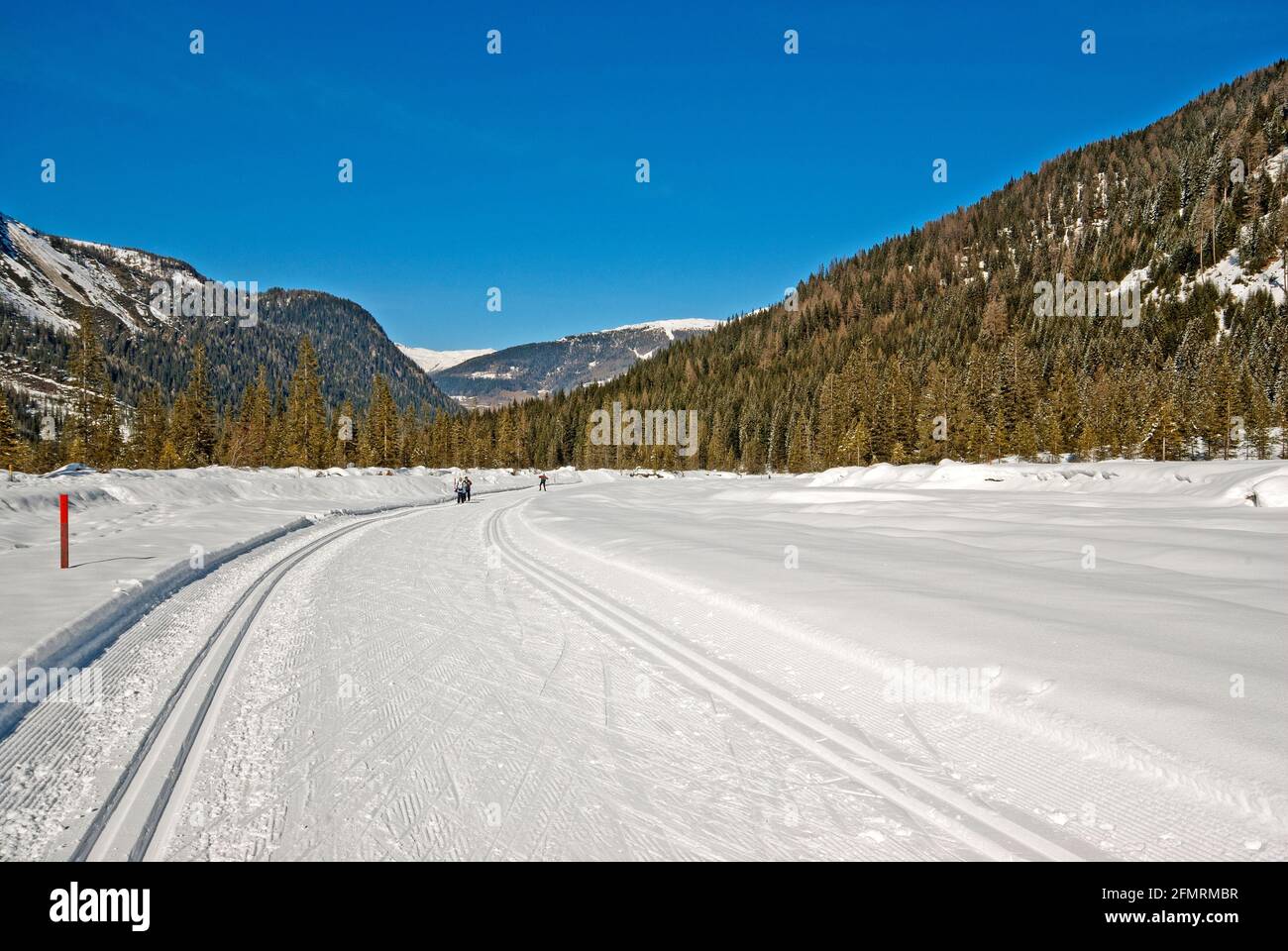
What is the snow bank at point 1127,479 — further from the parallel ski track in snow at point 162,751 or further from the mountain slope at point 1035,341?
the mountain slope at point 1035,341

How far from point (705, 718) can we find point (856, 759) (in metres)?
1.08

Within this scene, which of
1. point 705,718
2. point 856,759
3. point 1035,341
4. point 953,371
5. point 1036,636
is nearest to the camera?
point 856,759

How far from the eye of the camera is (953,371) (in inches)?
3366

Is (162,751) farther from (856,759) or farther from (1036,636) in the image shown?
(1036,636)

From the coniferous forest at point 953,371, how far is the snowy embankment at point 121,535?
113ft

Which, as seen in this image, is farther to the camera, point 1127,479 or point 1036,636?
point 1127,479

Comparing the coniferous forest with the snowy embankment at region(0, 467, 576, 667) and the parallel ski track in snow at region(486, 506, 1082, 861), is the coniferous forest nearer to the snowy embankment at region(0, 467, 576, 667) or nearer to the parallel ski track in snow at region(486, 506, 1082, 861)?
the snowy embankment at region(0, 467, 576, 667)

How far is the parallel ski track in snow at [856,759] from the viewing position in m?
2.98

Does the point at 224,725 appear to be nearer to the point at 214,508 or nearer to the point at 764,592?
the point at 764,592

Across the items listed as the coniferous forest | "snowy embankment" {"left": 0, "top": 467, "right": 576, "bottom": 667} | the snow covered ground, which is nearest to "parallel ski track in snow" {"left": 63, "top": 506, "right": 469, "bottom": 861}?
the snow covered ground

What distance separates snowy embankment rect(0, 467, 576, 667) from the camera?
6.87 metres

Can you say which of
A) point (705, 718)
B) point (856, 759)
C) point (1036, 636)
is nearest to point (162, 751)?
point (705, 718)

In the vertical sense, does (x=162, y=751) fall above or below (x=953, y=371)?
below

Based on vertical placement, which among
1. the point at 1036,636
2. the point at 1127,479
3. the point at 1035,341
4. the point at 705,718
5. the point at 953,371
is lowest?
the point at 705,718
